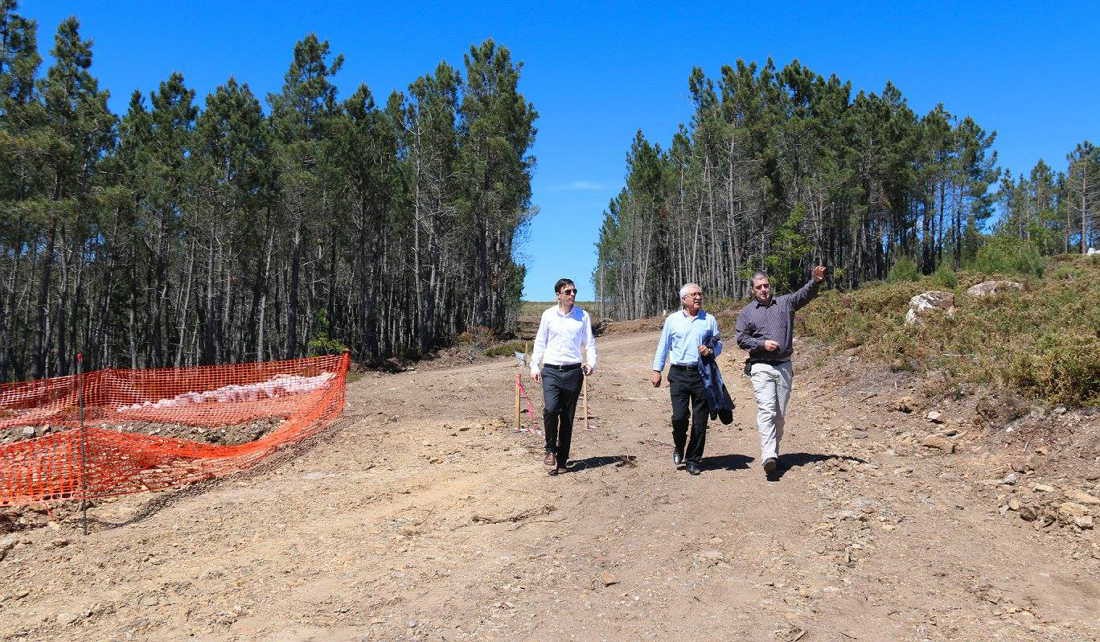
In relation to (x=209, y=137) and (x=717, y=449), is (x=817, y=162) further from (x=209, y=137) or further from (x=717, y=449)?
(x=717, y=449)

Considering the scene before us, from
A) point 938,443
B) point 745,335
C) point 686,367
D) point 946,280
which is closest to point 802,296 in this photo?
point 745,335

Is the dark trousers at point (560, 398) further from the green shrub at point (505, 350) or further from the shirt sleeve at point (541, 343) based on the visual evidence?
the green shrub at point (505, 350)

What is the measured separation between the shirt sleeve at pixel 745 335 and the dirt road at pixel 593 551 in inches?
46.2

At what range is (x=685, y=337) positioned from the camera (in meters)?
6.02

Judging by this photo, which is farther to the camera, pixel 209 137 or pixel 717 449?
pixel 209 137

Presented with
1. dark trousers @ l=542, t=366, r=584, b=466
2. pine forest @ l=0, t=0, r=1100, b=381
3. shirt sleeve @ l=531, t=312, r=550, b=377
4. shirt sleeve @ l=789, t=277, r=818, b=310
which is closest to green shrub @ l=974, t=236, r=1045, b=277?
pine forest @ l=0, t=0, r=1100, b=381

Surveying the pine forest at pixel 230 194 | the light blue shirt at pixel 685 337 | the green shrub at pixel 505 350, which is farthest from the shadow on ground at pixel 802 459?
the pine forest at pixel 230 194

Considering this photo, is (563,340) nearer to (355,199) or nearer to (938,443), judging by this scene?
(938,443)

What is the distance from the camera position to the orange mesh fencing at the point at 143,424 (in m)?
7.86

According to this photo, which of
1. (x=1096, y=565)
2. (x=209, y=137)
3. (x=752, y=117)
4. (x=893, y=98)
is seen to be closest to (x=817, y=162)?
(x=752, y=117)

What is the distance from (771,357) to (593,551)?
230cm

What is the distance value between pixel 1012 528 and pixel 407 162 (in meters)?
32.7

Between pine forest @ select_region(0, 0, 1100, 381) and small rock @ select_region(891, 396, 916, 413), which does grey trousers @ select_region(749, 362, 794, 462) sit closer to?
small rock @ select_region(891, 396, 916, 413)

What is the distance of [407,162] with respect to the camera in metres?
34.4
